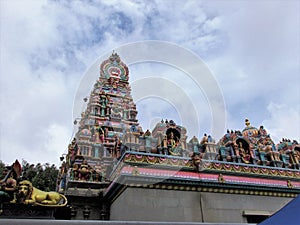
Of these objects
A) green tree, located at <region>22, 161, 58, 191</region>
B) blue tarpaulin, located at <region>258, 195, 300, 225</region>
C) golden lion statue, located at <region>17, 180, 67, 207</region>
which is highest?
green tree, located at <region>22, 161, 58, 191</region>

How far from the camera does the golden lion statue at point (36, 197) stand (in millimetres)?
8617

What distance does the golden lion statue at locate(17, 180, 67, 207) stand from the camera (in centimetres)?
862

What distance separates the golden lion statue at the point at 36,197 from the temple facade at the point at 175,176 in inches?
36.0

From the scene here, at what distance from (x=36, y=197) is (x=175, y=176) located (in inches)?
278

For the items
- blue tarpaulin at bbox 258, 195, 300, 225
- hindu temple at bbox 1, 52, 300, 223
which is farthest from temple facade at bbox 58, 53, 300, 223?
blue tarpaulin at bbox 258, 195, 300, 225

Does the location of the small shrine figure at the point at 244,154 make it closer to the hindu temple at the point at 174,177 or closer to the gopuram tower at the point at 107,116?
the hindu temple at the point at 174,177

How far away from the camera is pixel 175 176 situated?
13703mm

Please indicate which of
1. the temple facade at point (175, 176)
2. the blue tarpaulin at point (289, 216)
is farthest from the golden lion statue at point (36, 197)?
the blue tarpaulin at point (289, 216)

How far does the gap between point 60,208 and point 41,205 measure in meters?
0.69

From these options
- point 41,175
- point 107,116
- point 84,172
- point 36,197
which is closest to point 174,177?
point 36,197

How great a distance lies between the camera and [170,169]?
46.3ft

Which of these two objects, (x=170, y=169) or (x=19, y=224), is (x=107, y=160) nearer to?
(x=170, y=169)

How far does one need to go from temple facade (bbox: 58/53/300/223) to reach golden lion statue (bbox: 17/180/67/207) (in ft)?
3.00

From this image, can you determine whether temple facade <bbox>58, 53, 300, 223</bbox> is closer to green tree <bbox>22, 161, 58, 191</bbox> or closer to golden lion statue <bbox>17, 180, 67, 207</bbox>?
golden lion statue <bbox>17, 180, 67, 207</bbox>
